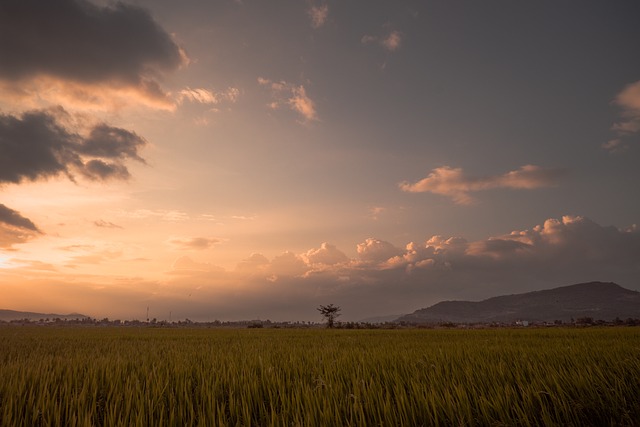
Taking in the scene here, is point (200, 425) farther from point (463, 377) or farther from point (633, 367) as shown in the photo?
point (633, 367)

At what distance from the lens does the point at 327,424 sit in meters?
2.71

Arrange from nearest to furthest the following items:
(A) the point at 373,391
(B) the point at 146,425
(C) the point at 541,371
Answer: (B) the point at 146,425 < (A) the point at 373,391 < (C) the point at 541,371

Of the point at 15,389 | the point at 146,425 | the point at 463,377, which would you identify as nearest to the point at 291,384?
the point at 146,425

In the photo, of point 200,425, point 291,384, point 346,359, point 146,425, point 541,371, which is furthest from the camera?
point 346,359

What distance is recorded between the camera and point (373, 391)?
3434mm

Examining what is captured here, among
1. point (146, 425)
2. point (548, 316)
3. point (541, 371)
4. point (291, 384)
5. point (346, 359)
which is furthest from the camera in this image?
point (548, 316)

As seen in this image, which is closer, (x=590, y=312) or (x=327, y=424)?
(x=327, y=424)

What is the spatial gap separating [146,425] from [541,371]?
482cm

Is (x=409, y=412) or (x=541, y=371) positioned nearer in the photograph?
(x=409, y=412)

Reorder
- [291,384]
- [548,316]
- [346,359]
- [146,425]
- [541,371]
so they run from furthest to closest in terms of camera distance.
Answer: [548,316] → [346,359] → [541,371] → [291,384] → [146,425]

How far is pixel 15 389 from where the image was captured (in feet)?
14.0

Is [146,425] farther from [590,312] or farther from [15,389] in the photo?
[590,312]

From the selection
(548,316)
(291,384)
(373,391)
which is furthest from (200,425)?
(548,316)

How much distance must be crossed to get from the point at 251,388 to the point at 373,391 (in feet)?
5.22
